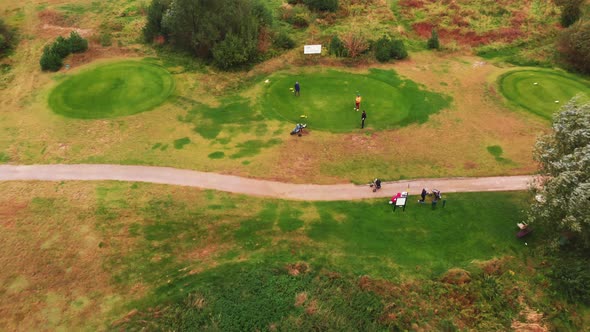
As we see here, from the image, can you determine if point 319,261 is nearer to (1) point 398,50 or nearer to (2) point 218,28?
(2) point 218,28

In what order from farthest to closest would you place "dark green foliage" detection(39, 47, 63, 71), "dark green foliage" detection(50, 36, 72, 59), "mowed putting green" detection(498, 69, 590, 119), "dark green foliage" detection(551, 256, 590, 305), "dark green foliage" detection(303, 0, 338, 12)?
1. "dark green foliage" detection(303, 0, 338, 12)
2. "dark green foliage" detection(50, 36, 72, 59)
3. "dark green foliage" detection(39, 47, 63, 71)
4. "mowed putting green" detection(498, 69, 590, 119)
5. "dark green foliage" detection(551, 256, 590, 305)

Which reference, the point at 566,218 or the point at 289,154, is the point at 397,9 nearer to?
the point at 289,154

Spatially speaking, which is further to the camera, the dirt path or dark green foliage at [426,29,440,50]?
dark green foliage at [426,29,440,50]

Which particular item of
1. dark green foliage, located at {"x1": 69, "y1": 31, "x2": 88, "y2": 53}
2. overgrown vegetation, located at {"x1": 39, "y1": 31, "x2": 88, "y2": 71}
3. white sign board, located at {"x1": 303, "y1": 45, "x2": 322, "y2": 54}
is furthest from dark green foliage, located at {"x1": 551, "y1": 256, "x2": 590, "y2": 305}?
dark green foliage, located at {"x1": 69, "y1": 31, "x2": 88, "y2": 53}

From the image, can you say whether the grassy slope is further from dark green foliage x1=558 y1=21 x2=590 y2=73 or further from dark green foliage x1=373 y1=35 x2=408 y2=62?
dark green foliage x1=558 y1=21 x2=590 y2=73

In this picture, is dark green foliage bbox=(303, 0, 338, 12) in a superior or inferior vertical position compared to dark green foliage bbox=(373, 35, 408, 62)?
superior

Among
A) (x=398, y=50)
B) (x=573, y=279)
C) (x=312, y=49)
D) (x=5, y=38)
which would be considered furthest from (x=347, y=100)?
(x=5, y=38)
